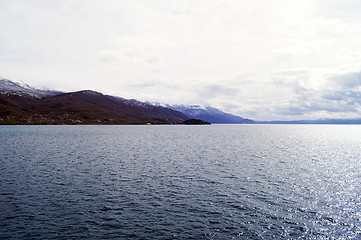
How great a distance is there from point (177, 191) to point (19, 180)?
33761mm

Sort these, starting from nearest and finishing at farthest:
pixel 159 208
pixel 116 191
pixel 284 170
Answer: pixel 159 208
pixel 116 191
pixel 284 170

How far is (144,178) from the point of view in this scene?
176ft

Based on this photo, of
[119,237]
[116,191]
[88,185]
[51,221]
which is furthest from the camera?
[88,185]

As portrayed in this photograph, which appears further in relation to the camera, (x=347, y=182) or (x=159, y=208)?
(x=347, y=182)

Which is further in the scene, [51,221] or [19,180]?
[19,180]

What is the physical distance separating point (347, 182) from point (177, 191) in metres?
40.1

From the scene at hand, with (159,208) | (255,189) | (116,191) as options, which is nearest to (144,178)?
(116,191)

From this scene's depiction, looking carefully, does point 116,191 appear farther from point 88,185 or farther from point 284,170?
point 284,170

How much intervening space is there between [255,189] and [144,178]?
79.7 feet

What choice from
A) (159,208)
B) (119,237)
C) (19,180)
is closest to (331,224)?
(159,208)

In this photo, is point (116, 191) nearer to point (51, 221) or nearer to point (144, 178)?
point (144, 178)

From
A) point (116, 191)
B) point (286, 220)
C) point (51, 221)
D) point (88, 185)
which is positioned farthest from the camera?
point (88, 185)

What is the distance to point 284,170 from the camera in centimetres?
6556

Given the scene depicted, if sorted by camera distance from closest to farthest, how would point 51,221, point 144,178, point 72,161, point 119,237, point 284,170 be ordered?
point 119,237
point 51,221
point 144,178
point 284,170
point 72,161
